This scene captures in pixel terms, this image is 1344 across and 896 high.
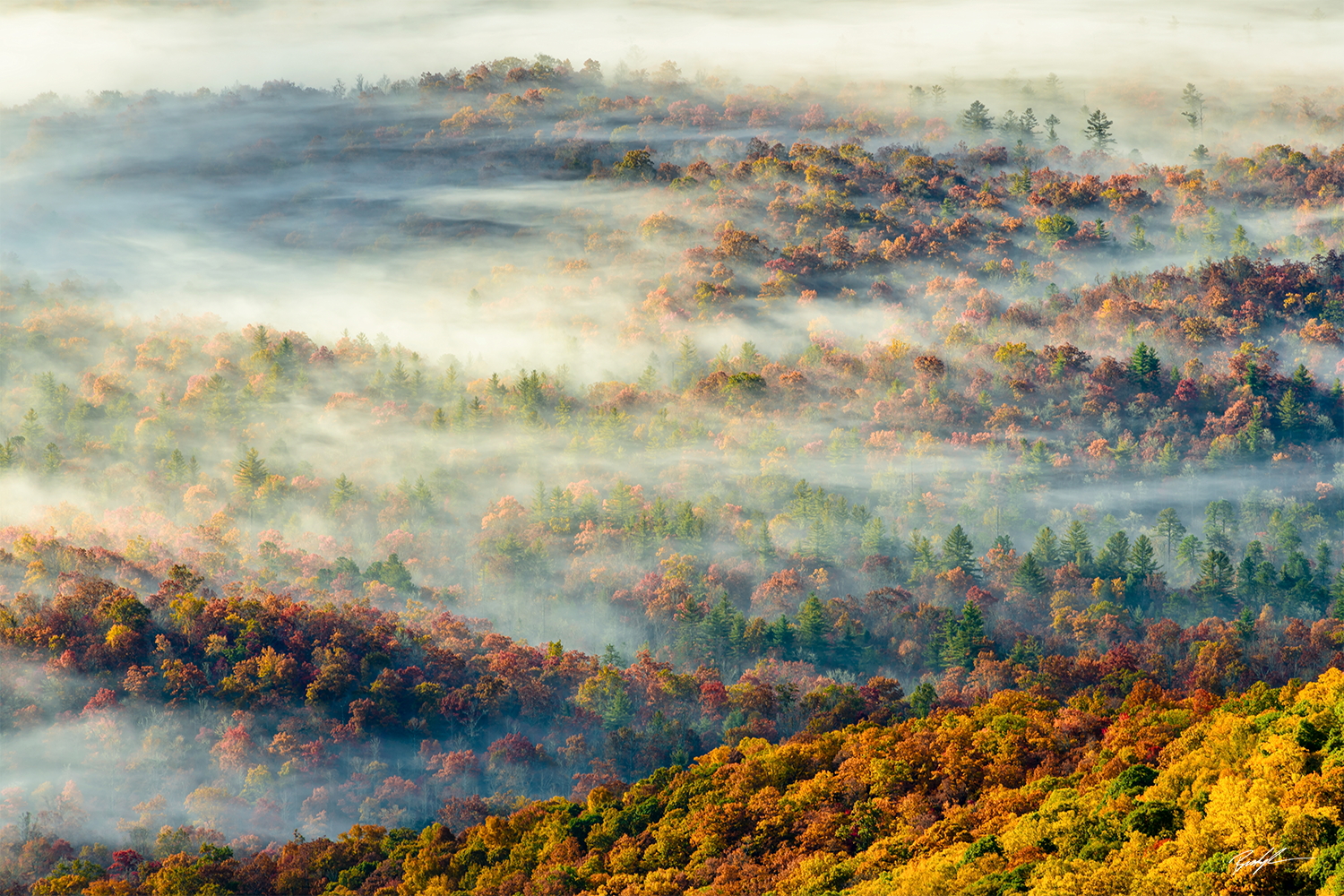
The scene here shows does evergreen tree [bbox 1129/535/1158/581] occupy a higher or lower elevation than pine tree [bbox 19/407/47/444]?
lower

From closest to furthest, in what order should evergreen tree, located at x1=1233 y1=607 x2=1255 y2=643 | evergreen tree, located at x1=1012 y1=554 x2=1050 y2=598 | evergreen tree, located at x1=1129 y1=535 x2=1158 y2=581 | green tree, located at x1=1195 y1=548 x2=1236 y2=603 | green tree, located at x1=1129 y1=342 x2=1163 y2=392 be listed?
1. evergreen tree, located at x1=1233 y1=607 x2=1255 y2=643
2. green tree, located at x1=1195 y1=548 x2=1236 y2=603
3. evergreen tree, located at x1=1012 y1=554 x2=1050 y2=598
4. evergreen tree, located at x1=1129 y1=535 x2=1158 y2=581
5. green tree, located at x1=1129 y1=342 x2=1163 y2=392

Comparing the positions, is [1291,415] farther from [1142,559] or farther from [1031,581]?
[1031,581]

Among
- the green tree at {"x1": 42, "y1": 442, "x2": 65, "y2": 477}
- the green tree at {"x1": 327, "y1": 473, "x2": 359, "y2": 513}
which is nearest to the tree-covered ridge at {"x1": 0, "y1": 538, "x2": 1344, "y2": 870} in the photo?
the green tree at {"x1": 327, "y1": 473, "x2": 359, "y2": 513}

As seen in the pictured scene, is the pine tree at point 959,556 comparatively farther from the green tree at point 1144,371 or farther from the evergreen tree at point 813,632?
the green tree at point 1144,371

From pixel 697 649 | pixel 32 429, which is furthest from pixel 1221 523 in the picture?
pixel 32 429

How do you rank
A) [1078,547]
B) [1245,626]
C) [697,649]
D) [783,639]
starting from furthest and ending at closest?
[1078,547] < [697,649] < [783,639] < [1245,626]

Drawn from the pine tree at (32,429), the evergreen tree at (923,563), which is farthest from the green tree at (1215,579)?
the pine tree at (32,429)

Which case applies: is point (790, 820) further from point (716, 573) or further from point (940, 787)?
point (716, 573)

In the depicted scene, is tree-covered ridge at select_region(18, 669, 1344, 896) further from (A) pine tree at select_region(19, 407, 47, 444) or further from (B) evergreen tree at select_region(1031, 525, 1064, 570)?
(A) pine tree at select_region(19, 407, 47, 444)

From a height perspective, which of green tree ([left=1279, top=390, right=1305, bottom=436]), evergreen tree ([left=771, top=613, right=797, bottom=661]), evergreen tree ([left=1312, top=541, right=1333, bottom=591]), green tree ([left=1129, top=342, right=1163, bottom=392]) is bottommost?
evergreen tree ([left=771, top=613, right=797, bottom=661])

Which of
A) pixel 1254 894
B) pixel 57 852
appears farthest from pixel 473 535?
pixel 1254 894
